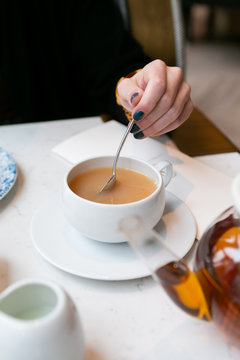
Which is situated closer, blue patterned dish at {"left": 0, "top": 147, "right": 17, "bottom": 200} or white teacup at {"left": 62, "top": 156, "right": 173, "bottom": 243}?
white teacup at {"left": 62, "top": 156, "right": 173, "bottom": 243}

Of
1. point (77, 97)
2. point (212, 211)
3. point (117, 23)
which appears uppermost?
point (117, 23)

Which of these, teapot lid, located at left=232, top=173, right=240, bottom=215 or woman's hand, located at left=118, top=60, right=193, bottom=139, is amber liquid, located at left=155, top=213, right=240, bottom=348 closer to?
teapot lid, located at left=232, top=173, right=240, bottom=215

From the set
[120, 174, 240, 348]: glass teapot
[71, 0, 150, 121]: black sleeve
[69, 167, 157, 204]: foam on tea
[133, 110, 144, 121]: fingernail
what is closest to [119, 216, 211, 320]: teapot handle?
[120, 174, 240, 348]: glass teapot

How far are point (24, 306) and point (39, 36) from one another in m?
0.96

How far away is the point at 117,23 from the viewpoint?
1.02 meters

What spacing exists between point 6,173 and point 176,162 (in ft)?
0.93

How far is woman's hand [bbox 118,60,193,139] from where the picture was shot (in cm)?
57

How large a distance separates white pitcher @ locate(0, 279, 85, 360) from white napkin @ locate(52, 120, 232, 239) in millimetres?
237

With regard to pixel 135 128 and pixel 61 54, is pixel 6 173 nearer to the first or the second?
pixel 135 128

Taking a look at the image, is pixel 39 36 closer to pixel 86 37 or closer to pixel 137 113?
pixel 86 37

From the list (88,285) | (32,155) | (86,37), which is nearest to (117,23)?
(86,37)

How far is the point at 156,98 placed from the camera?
572mm

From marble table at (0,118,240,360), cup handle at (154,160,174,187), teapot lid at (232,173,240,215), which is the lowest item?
marble table at (0,118,240,360)

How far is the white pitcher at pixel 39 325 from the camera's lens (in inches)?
10.2
